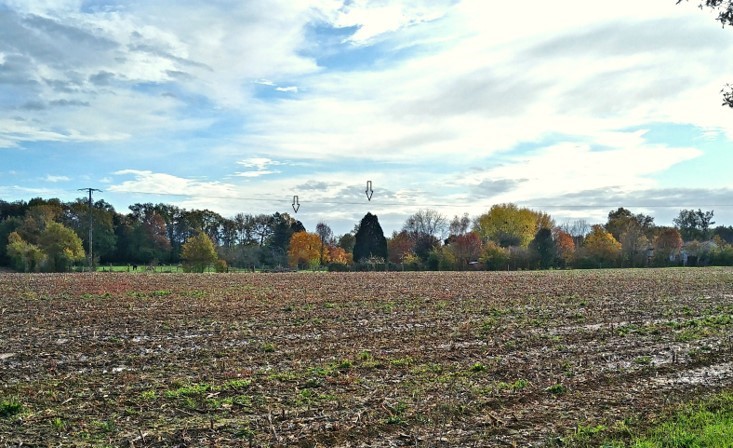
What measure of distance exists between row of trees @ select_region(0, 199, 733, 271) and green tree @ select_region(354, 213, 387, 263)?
0.16m

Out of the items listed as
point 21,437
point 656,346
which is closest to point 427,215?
point 656,346

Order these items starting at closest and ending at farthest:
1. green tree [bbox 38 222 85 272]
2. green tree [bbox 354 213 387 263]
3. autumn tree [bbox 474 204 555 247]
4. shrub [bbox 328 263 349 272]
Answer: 1. green tree [bbox 38 222 85 272]
2. shrub [bbox 328 263 349 272]
3. green tree [bbox 354 213 387 263]
4. autumn tree [bbox 474 204 555 247]

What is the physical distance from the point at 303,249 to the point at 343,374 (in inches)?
3652

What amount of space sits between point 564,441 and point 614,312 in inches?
624

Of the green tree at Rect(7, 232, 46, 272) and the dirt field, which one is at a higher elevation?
the green tree at Rect(7, 232, 46, 272)

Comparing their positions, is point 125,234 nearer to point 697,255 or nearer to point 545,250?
point 545,250

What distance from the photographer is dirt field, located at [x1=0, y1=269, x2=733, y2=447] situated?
25.6ft

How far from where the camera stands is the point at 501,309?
73.5ft

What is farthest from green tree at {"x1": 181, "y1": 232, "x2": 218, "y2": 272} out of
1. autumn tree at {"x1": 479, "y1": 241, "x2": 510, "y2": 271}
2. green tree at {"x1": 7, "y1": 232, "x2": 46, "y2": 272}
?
autumn tree at {"x1": 479, "y1": 241, "x2": 510, "y2": 271}

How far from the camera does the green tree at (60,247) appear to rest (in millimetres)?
70125

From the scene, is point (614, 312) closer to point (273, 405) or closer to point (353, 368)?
point (353, 368)

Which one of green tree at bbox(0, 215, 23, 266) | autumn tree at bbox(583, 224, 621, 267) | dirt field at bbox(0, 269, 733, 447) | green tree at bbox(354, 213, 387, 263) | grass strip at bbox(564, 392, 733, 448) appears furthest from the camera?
green tree at bbox(354, 213, 387, 263)

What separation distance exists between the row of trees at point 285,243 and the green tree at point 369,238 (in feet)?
0.54

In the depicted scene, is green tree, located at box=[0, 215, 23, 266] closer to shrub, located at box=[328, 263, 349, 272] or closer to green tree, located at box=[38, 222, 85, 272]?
green tree, located at box=[38, 222, 85, 272]
